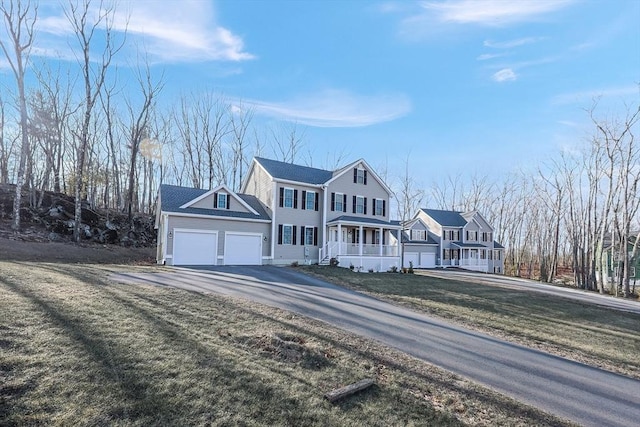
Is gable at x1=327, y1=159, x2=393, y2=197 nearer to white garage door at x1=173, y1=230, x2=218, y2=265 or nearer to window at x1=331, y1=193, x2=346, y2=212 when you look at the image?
window at x1=331, y1=193, x2=346, y2=212

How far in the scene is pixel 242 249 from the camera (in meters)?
21.1

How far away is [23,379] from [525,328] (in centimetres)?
1152

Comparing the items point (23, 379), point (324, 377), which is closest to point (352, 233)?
point (324, 377)

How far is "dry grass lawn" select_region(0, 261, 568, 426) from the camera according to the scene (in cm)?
366

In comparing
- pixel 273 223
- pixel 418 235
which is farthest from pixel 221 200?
pixel 418 235

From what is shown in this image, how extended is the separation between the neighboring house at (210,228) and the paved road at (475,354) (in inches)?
262

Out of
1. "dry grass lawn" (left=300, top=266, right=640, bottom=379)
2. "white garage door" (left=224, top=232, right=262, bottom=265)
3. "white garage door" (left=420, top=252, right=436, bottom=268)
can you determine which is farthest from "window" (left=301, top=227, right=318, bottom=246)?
"white garage door" (left=420, top=252, right=436, bottom=268)

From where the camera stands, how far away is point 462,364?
257 inches

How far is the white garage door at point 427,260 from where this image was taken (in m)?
37.9

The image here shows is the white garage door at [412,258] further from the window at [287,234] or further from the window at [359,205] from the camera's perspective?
the window at [287,234]

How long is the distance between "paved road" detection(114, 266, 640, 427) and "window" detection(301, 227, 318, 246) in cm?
1089

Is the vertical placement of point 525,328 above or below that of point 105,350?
below

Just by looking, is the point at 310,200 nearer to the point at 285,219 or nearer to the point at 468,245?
the point at 285,219

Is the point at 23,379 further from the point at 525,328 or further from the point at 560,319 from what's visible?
the point at 560,319
